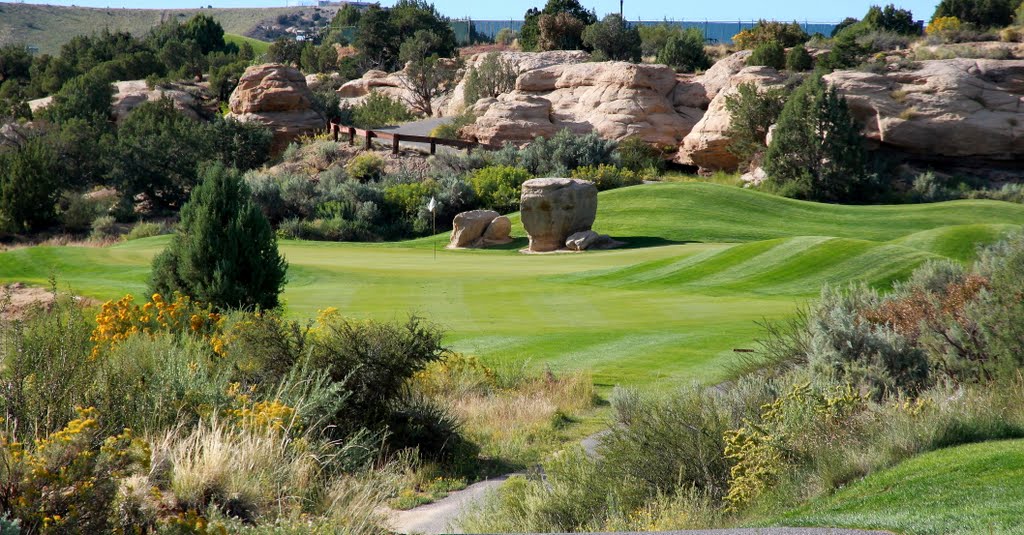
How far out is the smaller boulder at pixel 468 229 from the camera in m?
34.8

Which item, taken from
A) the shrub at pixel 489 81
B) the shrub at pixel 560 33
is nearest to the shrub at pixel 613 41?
the shrub at pixel 560 33

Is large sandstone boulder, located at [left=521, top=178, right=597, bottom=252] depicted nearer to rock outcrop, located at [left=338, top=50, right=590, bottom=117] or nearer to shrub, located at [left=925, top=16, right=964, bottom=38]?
rock outcrop, located at [left=338, top=50, right=590, bottom=117]

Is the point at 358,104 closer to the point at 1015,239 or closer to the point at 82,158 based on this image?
the point at 82,158

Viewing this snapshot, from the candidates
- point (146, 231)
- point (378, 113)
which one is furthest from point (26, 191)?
point (378, 113)

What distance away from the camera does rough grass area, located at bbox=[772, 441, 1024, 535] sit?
17.4ft

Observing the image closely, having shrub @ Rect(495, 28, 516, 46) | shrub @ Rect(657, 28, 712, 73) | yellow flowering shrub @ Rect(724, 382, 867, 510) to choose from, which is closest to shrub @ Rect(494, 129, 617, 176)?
shrub @ Rect(657, 28, 712, 73)

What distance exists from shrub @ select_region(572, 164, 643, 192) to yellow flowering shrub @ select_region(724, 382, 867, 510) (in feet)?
114

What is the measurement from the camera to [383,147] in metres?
50.7

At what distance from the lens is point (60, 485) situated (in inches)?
204

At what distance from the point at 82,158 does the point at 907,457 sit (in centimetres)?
5158

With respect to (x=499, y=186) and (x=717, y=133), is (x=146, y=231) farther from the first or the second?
(x=717, y=133)

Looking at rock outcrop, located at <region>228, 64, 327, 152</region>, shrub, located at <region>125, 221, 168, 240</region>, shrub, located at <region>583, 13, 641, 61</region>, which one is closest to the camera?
shrub, located at <region>125, 221, 168, 240</region>

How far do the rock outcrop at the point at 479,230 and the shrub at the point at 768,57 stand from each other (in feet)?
81.0

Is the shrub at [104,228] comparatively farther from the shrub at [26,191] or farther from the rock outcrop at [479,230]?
the rock outcrop at [479,230]
